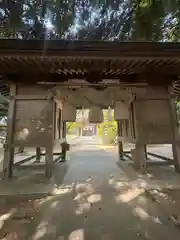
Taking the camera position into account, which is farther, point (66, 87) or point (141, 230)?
point (66, 87)

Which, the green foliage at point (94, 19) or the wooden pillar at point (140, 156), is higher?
the green foliage at point (94, 19)

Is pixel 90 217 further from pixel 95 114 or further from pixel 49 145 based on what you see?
pixel 95 114

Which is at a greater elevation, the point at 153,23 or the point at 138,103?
the point at 153,23

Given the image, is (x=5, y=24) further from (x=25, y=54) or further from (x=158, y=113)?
(x=158, y=113)

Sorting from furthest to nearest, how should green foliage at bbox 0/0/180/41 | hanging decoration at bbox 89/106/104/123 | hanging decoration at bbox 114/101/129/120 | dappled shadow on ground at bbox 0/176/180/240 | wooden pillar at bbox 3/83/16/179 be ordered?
1. hanging decoration at bbox 114/101/129/120
2. hanging decoration at bbox 89/106/104/123
3. green foliage at bbox 0/0/180/41
4. wooden pillar at bbox 3/83/16/179
5. dappled shadow on ground at bbox 0/176/180/240

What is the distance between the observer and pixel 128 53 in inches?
119

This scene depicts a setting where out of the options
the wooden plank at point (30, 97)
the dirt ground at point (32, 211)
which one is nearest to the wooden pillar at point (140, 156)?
the dirt ground at point (32, 211)

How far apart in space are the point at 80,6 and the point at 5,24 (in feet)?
5.82

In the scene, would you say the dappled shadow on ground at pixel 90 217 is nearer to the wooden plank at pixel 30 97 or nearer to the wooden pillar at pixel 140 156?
the wooden pillar at pixel 140 156

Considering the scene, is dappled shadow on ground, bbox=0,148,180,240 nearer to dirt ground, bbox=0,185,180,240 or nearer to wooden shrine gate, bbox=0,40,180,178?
dirt ground, bbox=0,185,180,240

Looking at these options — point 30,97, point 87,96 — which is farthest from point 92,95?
point 30,97

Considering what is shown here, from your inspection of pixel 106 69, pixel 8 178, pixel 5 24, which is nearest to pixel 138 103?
pixel 106 69

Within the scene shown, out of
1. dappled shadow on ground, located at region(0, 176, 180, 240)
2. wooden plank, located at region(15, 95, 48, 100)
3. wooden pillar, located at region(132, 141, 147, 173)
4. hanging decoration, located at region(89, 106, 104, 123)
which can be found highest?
wooden plank, located at region(15, 95, 48, 100)

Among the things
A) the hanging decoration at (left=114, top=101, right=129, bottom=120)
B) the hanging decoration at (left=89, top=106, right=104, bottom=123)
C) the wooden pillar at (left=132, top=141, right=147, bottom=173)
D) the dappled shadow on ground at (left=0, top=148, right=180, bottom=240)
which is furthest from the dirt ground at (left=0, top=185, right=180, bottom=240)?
the hanging decoration at (left=114, top=101, right=129, bottom=120)
